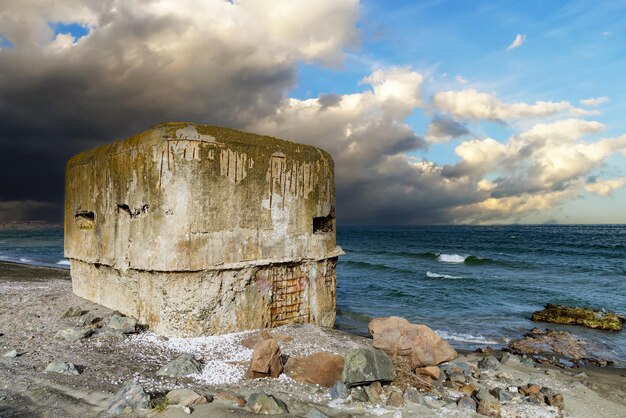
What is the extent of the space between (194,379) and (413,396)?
8.18ft

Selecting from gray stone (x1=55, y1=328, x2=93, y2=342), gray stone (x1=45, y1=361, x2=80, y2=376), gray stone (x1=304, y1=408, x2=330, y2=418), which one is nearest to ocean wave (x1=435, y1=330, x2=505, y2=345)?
gray stone (x1=304, y1=408, x2=330, y2=418)

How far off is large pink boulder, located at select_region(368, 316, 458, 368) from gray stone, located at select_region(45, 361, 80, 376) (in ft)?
13.0

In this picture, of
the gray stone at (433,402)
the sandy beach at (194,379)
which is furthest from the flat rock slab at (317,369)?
the gray stone at (433,402)

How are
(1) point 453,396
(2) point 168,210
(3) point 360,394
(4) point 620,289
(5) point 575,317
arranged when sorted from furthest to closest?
1. (4) point 620,289
2. (5) point 575,317
3. (2) point 168,210
4. (1) point 453,396
5. (3) point 360,394

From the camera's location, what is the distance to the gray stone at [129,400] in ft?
13.1

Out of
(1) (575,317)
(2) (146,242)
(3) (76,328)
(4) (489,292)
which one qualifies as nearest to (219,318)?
(2) (146,242)

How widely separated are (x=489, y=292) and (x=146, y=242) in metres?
14.2

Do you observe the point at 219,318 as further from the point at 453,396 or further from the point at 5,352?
the point at 453,396

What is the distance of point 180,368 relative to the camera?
498 centimetres

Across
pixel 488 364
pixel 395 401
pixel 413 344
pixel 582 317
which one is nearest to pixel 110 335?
pixel 395 401

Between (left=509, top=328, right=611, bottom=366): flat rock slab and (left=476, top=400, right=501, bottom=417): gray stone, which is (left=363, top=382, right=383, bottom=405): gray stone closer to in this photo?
(left=476, top=400, right=501, bottom=417): gray stone

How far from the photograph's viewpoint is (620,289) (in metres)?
17.6

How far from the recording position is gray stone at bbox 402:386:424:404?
15.7ft

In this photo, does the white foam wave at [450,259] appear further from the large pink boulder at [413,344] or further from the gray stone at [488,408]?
the gray stone at [488,408]
